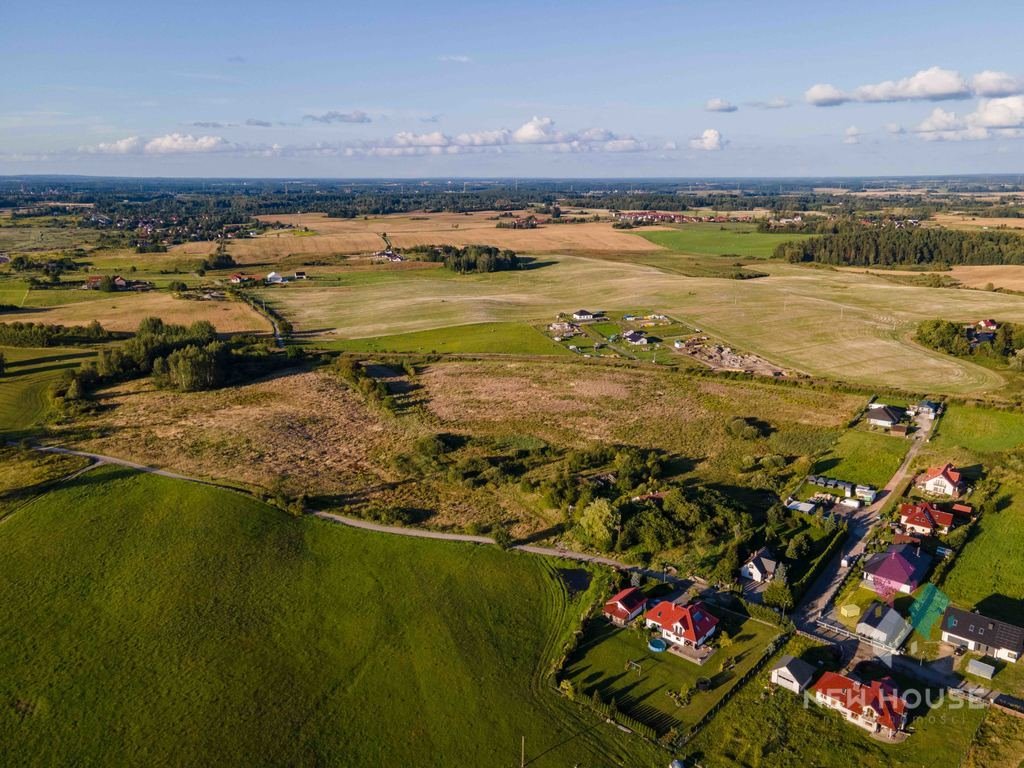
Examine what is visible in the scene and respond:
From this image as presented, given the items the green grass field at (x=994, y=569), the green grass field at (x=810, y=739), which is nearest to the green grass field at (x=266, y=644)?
the green grass field at (x=810, y=739)

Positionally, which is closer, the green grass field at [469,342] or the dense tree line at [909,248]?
the green grass field at [469,342]

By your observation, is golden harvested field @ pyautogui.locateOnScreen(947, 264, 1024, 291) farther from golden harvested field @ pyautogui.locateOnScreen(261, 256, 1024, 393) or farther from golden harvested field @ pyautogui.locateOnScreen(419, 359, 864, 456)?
golden harvested field @ pyautogui.locateOnScreen(419, 359, 864, 456)

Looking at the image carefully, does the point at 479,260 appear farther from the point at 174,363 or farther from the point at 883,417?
the point at 883,417

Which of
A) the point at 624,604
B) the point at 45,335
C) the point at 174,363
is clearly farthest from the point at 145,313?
the point at 624,604

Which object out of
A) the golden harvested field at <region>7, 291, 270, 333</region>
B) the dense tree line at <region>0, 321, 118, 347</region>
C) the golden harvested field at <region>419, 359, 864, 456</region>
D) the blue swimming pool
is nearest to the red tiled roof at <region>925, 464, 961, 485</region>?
the golden harvested field at <region>419, 359, 864, 456</region>

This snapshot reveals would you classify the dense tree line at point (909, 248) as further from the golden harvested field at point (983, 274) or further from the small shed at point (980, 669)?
the small shed at point (980, 669)

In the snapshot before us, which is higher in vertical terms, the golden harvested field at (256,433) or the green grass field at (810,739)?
the golden harvested field at (256,433)
